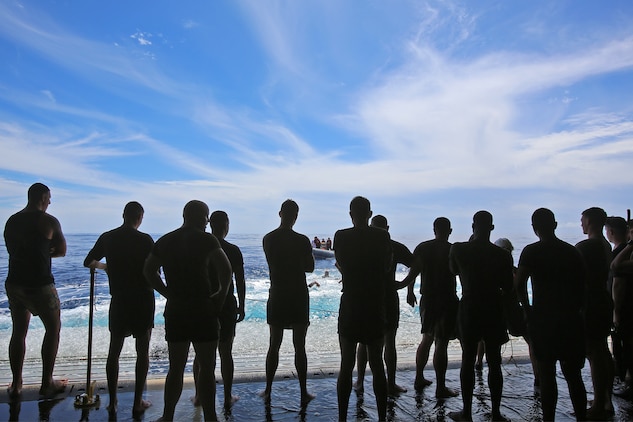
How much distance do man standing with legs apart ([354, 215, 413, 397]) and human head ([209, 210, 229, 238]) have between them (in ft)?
4.29

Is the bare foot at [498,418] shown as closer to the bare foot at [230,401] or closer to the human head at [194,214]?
the bare foot at [230,401]

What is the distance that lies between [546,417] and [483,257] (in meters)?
1.14

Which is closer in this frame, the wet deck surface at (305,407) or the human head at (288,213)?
the wet deck surface at (305,407)

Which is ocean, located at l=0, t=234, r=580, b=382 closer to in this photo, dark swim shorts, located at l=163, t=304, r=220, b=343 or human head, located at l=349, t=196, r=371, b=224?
dark swim shorts, located at l=163, t=304, r=220, b=343

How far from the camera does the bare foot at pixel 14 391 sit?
3.70 metres

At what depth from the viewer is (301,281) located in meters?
3.79

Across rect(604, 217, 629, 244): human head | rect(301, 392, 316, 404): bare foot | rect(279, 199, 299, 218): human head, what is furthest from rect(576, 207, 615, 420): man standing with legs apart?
rect(279, 199, 299, 218): human head

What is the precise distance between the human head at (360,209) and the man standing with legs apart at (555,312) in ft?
3.60

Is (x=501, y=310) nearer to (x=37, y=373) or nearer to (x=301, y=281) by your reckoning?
(x=301, y=281)

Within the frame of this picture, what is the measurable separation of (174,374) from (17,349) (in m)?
1.83

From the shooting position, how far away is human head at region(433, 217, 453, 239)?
13.3 feet

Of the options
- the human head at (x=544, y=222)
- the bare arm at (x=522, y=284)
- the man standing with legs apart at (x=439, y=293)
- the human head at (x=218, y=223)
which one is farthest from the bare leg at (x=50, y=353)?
the human head at (x=544, y=222)

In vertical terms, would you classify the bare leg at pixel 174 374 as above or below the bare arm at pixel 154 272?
below

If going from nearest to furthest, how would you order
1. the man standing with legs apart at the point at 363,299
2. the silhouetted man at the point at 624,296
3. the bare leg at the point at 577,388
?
the bare leg at the point at 577,388 < the man standing with legs apart at the point at 363,299 < the silhouetted man at the point at 624,296
